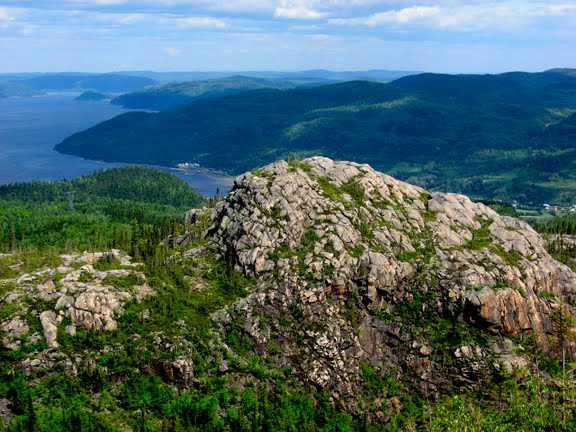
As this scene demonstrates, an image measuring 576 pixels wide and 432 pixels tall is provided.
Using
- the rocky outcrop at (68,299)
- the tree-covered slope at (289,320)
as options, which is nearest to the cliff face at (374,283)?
the tree-covered slope at (289,320)

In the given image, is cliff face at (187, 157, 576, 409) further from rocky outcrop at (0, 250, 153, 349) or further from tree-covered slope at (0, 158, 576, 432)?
rocky outcrop at (0, 250, 153, 349)

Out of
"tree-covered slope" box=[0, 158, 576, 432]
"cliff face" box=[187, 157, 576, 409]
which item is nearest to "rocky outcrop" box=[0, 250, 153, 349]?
"tree-covered slope" box=[0, 158, 576, 432]

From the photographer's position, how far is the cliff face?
91000 millimetres

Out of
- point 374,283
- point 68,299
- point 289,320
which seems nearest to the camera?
point 68,299

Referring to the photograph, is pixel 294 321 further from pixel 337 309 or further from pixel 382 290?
pixel 382 290

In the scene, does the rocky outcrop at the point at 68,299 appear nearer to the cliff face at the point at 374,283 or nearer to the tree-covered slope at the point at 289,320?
the tree-covered slope at the point at 289,320

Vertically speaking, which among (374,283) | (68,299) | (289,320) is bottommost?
(289,320)

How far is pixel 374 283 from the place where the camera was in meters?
97.8

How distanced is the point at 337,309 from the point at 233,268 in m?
22.2

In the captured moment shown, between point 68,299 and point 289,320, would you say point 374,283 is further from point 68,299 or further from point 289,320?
point 68,299

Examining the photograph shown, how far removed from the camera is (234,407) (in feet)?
259

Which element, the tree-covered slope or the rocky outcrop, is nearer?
the tree-covered slope

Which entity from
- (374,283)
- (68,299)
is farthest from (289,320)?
(68,299)

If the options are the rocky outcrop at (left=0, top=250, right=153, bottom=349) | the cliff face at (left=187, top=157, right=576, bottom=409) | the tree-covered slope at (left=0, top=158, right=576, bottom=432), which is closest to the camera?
the tree-covered slope at (left=0, top=158, right=576, bottom=432)
